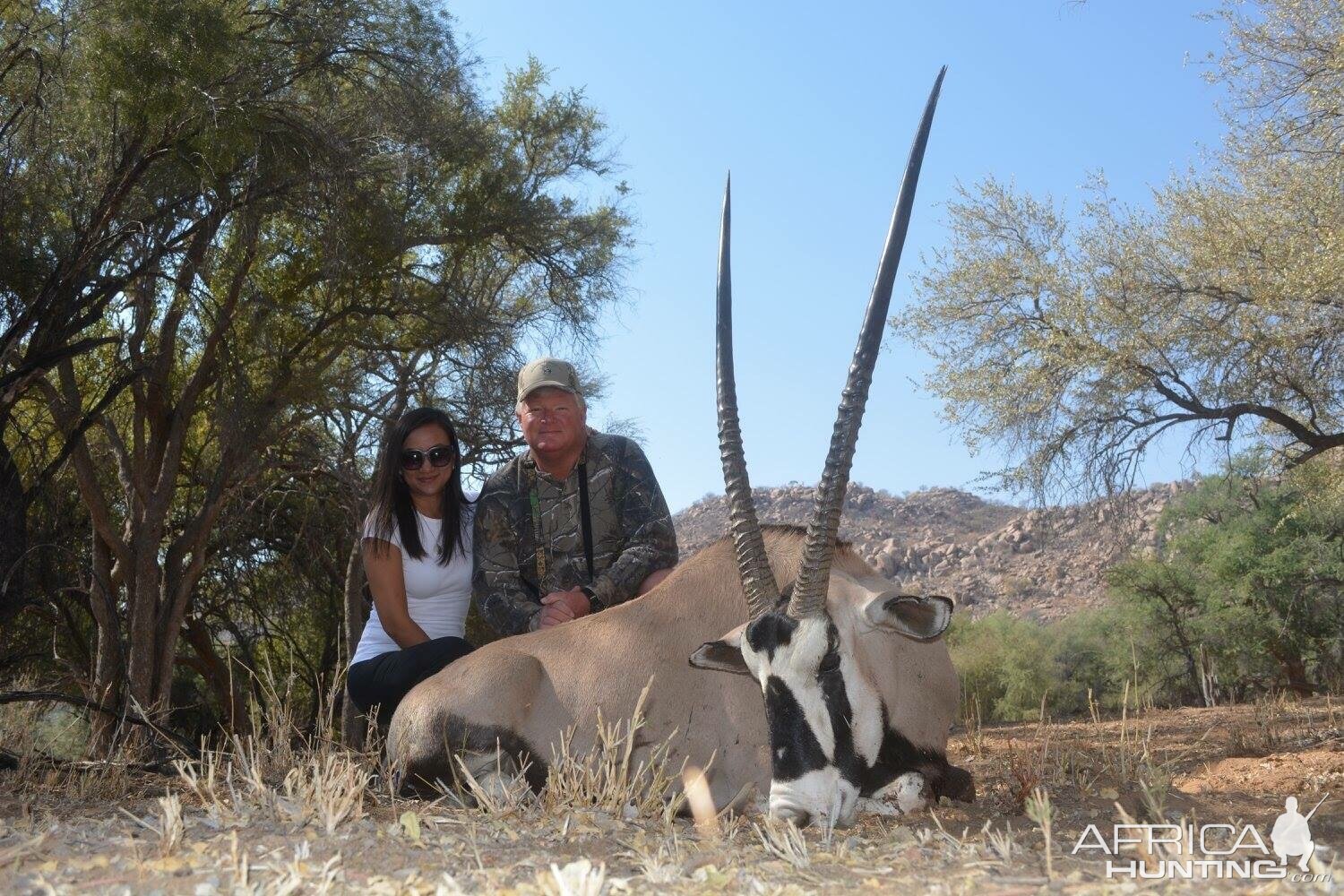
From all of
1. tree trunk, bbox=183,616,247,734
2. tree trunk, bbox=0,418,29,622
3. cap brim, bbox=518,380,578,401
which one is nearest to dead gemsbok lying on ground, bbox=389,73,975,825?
cap brim, bbox=518,380,578,401

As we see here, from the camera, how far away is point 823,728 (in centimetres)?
382

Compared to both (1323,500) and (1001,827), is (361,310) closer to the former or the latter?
(1001,827)

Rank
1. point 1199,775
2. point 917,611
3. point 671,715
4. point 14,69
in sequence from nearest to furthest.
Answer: point 917,611, point 671,715, point 1199,775, point 14,69

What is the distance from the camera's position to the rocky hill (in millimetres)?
31375

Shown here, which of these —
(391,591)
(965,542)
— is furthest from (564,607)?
(965,542)

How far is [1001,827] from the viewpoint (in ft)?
12.0

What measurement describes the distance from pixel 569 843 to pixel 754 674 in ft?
3.47

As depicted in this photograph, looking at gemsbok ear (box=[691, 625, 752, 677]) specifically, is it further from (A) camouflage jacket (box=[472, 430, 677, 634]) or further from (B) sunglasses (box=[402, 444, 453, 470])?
(B) sunglasses (box=[402, 444, 453, 470])

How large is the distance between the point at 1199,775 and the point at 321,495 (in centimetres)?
1017

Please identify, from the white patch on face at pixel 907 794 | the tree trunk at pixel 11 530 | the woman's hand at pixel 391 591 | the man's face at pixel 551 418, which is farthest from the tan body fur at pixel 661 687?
the tree trunk at pixel 11 530

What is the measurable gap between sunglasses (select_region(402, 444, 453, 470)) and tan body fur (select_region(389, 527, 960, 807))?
97cm

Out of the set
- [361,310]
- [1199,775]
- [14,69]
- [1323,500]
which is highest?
[14,69]

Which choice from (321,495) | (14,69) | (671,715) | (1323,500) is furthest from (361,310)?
(1323,500)

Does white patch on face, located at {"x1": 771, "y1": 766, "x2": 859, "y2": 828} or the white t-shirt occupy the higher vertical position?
the white t-shirt
